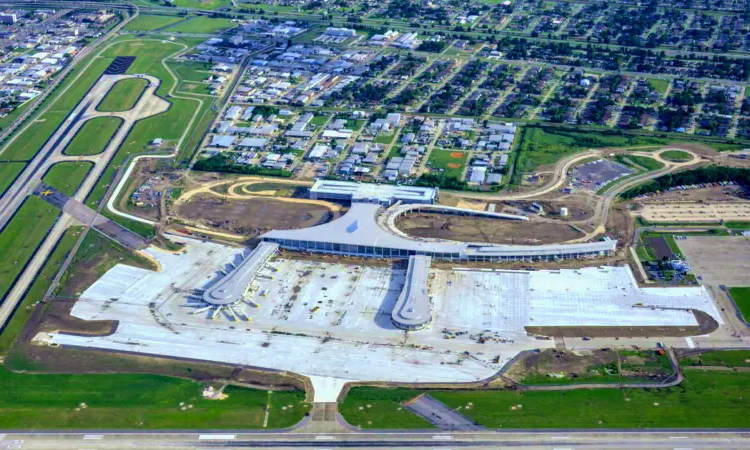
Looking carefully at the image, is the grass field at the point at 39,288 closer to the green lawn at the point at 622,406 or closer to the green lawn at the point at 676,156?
the green lawn at the point at 622,406

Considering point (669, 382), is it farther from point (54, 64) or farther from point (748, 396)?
point (54, 64)

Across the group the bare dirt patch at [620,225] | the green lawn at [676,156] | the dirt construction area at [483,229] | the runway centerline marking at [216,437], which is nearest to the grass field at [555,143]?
the green lawn at [676,156]

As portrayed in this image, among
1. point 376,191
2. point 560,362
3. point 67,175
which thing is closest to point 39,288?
point 67,175

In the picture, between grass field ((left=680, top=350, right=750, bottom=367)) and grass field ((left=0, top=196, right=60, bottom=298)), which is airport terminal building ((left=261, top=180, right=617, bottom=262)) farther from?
grass field ((left=0, top=196, right=60, bottom=298))

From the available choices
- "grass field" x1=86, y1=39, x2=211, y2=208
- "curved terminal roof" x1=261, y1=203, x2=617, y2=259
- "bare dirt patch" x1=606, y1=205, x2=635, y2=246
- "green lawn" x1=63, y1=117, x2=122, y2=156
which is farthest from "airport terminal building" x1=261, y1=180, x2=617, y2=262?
"green lawn" x1=63, y1=117, x2=122, y2=156

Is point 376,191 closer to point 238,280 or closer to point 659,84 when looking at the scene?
point 238,280
